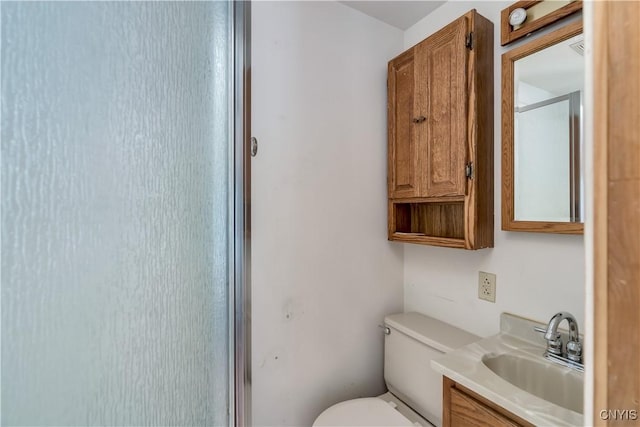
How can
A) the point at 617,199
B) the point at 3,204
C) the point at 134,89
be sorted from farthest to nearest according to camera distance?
the point at 134,89 < the point at 3,204 < the point at 617,199

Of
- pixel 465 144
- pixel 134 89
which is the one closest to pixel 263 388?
pixel 134 89

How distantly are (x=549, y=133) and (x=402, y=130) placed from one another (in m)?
0.57

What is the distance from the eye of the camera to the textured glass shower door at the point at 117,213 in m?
0.61

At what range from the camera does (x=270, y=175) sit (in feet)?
3.97

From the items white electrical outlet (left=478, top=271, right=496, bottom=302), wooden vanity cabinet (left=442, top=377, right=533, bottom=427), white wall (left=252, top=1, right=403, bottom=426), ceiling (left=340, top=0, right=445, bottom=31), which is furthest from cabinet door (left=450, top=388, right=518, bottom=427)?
ceiling (left=340, top=0, right=445, bottom=31)

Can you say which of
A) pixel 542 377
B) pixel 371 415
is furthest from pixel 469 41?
pixel 371 415

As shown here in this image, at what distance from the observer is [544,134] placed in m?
1.03

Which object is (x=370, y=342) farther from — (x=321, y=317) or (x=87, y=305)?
(x=87, y=305)

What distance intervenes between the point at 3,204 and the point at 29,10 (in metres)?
0.41

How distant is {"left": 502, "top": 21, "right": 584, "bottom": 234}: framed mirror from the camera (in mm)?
946

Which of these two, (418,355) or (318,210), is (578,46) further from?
(418,355)

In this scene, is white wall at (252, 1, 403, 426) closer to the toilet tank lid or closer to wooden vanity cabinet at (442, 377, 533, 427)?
the toilet tank lid

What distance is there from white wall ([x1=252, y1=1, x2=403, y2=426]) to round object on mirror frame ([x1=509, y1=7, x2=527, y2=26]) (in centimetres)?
56

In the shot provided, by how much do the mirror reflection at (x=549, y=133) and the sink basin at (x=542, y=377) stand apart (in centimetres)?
46
